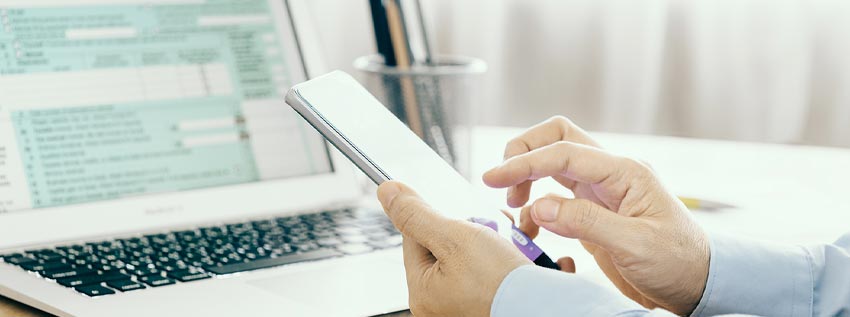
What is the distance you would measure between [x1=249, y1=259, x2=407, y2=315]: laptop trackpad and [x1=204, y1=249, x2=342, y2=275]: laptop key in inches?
1.0

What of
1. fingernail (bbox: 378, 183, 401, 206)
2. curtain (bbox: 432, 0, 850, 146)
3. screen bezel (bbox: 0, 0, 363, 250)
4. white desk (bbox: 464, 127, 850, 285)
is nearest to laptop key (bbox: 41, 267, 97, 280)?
screen bezel (bbox: 0, 0, 363, 250)

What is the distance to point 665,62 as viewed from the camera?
1998mm

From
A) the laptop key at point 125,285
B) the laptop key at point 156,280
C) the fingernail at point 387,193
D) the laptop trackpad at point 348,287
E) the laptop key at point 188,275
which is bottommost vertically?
the laptop trackpad at point 348,287

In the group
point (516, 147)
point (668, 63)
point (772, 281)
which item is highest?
point (516, 147)

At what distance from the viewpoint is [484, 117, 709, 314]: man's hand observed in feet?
2.01

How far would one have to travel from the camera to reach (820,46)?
6.24ft

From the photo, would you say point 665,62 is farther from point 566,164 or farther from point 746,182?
point 566,164

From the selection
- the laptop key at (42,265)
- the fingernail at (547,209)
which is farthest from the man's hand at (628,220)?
the laptop key at (42,265)

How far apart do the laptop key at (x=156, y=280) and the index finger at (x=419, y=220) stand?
20 cm

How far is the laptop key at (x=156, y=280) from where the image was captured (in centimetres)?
65

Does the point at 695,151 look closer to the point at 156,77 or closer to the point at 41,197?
the point at 156,77

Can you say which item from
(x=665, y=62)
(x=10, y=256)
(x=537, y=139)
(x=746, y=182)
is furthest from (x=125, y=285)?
(x=665, y=62)

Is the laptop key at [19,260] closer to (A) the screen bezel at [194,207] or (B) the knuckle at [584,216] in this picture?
(A) the screen bezel at [194,207]

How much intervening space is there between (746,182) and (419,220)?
2.00 ft
